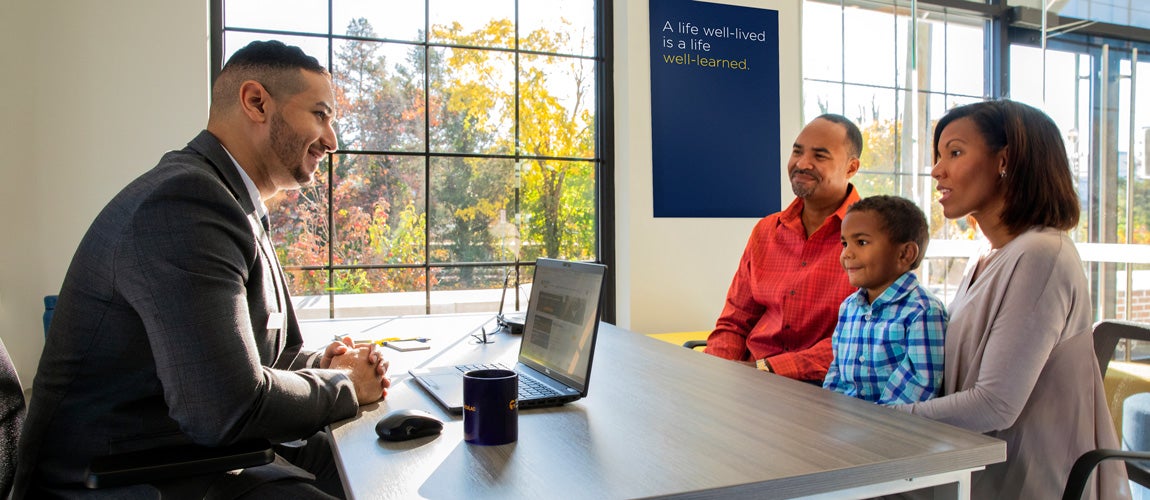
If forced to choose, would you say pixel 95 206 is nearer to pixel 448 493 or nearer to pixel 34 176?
pixel 34 176

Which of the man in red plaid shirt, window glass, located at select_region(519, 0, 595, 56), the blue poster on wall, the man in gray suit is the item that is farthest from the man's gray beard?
window glass, located at select_region(519, 0, 595, 56)

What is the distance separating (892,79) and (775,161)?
125 centimetres

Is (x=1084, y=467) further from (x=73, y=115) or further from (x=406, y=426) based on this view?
(x=73, y=115)

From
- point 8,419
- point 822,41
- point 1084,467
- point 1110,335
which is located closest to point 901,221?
point 1110,335

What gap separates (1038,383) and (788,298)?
0.89m

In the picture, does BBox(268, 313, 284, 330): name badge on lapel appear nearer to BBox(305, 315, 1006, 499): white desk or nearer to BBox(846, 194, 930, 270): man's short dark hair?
BBox(305, 315, 1006, 499): white desk

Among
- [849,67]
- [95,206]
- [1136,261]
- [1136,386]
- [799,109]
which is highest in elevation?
[849,67]

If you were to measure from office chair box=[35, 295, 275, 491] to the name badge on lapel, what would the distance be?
278mm

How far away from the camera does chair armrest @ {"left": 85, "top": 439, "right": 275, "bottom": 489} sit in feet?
3.85

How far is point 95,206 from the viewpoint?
12.5 feet

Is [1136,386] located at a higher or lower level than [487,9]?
lower

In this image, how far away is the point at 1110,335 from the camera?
181 centimetres

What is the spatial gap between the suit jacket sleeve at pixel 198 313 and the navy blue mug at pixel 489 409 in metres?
0.36

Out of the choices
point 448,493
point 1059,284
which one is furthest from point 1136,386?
point 448,493
